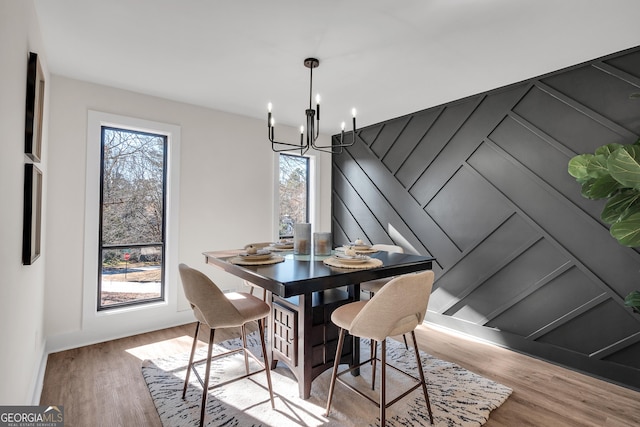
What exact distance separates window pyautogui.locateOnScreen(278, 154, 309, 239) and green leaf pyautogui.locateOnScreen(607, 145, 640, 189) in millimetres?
3493

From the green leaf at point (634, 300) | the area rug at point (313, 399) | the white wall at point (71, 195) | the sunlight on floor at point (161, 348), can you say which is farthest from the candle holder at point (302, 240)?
the green leaf at point (634, 300)

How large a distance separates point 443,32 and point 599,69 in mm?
1441

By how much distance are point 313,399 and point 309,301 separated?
0.67m

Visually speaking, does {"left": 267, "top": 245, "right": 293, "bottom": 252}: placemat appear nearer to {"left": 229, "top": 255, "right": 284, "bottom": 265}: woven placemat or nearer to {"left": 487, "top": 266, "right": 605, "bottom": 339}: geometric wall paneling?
{"left": 229, "top": 255, "right": 284, "bottom": 265}: woven placemat

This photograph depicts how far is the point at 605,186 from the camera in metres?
1.99

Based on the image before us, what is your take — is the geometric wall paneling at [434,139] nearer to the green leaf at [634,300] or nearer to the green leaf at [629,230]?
the green leaf at [629,230]

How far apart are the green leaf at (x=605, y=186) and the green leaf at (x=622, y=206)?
0.05 m

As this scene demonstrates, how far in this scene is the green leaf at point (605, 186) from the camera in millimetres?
1967

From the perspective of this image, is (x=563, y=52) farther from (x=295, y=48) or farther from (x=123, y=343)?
(x=123, y=343)

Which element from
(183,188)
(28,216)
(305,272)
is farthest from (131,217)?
(305,272)

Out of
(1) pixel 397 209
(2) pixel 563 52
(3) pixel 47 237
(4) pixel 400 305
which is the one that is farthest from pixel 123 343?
(2) pixel 563 52

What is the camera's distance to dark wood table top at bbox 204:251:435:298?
166 cm

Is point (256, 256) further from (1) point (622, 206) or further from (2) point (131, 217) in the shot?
(1) point (622, 206)

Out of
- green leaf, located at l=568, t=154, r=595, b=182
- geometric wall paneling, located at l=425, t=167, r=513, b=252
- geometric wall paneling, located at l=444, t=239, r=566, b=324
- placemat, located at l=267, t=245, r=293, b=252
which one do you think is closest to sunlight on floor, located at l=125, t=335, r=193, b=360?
placemat, located at l=267, t=245, r=293, b=252
